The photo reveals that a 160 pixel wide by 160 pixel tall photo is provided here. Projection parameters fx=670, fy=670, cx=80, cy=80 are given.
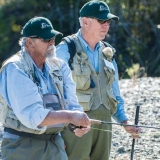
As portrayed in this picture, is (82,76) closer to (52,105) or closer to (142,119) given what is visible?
(52,105)

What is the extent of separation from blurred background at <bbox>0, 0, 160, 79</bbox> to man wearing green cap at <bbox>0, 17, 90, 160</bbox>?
1136 cm

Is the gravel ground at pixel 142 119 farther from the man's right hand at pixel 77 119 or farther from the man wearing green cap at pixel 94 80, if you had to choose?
the man's right hand at pixel 77 119

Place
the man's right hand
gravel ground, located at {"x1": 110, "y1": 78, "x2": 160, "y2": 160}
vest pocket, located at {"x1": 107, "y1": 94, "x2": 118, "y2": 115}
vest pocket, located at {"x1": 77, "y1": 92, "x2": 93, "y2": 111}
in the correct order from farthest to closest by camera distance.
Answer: gravel ground, located at {"x1": 110, "y1": 78, "x2": 160, "y2": 160} < vest pocket, located at {"x1": 107, "y1": 94, "x2": 118, "y2": 115} < vest pocket, located at {"x1": 77, "y1": 92, "x2": 93, "y2": 111} < the man's right hand

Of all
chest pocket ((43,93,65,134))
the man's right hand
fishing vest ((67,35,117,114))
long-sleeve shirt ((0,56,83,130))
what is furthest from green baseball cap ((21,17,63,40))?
fishing vest ((67,35,117,114))

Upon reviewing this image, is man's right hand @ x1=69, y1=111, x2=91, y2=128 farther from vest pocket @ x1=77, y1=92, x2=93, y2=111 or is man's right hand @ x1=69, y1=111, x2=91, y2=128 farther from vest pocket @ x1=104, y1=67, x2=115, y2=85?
vest pocket @ x1=104, y1=67, x2=115, y2=85

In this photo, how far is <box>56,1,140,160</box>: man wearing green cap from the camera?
19.4ft

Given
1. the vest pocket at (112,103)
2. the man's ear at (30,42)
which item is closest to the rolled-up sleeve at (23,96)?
the man's ear at (30,42)

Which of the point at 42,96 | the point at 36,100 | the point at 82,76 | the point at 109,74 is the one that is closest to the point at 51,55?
the point at 42,96

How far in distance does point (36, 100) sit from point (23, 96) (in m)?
0.09

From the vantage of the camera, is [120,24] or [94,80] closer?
[94,80]

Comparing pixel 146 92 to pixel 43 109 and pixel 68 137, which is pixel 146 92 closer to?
pixel 68 137

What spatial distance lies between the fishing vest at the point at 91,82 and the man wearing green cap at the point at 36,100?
88cm

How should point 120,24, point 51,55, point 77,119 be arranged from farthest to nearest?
point 120,24
point 51,55
point 77,119

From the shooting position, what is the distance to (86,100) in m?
5.84
